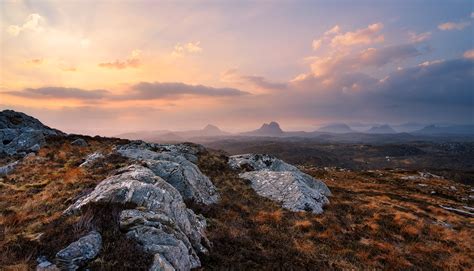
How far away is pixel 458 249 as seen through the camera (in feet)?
68.5

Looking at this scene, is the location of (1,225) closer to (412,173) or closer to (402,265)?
(402,265)

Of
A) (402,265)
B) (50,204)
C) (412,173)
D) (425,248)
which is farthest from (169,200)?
(412,173)

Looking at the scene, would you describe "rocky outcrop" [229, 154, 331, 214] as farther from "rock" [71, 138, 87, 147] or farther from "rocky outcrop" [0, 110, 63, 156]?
"rocky outcrop" [0, 110, 63, 156]

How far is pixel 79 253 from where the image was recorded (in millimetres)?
9852

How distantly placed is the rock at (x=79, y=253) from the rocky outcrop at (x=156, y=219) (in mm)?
1239

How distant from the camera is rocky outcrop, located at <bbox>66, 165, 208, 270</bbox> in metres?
11.0

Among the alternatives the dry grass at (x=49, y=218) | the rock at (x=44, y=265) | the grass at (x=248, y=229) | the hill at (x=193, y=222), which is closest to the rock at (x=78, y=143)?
the hill at (x=193, y=222)

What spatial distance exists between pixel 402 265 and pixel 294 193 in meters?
11.6

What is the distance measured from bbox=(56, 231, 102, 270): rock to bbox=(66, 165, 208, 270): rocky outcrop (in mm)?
1239

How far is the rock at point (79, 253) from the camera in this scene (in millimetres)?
Result: 9430

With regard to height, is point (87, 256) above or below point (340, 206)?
above

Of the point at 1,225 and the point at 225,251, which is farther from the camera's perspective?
the point at 225,251

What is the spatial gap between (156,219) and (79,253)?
3.25m

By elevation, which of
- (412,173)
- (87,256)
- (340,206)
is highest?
(87,256)
